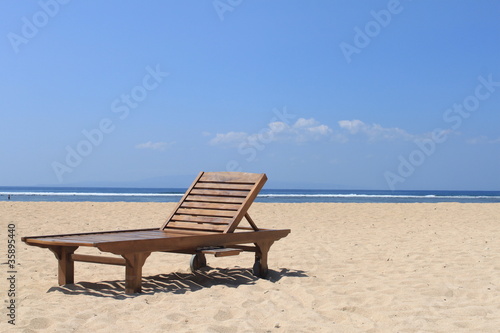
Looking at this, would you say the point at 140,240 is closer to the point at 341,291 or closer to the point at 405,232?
the point at 341,291

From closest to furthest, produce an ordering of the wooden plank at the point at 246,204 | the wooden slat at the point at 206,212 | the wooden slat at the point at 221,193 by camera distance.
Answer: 1. the wooden plank at the point at 246,204
2. the wooden slat at the point at 206,212
3. the wooden slat at the point at 221,193

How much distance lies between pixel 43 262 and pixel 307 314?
418 cm

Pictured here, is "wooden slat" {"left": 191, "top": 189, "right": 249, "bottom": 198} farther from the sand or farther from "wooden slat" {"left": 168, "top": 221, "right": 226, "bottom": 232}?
the sand

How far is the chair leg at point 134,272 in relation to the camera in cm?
496

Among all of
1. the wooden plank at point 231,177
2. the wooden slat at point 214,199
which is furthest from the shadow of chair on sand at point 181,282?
the wooden plank at point 231,177

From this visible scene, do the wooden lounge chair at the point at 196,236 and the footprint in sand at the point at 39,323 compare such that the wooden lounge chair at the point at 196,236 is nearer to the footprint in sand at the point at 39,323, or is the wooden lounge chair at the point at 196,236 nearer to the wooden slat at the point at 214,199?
the wooden slat at the point at 214,199

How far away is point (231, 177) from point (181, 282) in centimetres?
146

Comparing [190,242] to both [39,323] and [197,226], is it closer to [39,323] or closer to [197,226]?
[197,226]

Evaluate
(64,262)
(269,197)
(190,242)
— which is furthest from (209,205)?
(269,197)

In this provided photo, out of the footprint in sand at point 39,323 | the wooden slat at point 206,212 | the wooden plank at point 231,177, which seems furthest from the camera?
the wooden plank at point 231,177

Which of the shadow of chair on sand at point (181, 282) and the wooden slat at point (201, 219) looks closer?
the shadow of chair on sand at point (181, 282)

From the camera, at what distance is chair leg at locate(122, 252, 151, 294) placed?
16.3 ft

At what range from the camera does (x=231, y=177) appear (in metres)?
6.64

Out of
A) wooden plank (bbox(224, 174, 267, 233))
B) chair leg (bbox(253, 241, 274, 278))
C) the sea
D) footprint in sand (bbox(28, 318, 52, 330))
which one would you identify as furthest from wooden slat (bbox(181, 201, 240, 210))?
the sea
